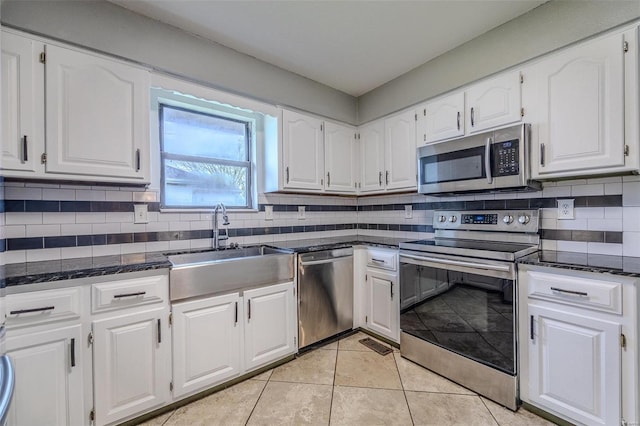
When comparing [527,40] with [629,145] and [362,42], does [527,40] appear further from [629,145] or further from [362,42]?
[362,42]

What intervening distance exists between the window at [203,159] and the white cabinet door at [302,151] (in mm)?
402

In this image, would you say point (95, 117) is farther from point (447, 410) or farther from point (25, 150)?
point (447, 410)

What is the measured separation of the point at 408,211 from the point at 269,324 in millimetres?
1735

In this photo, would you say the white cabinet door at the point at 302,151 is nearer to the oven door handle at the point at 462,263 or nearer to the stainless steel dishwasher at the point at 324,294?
the stainless steel dishwasher at the point at 324,294

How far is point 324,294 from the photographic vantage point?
242 cm

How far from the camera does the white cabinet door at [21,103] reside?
1.41 metres

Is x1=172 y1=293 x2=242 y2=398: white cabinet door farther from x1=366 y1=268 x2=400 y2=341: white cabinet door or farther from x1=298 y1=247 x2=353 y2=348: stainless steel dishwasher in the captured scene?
x1=366 y1=268 x2=400 y2=341: white cabinet door

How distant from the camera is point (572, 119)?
1667 mm

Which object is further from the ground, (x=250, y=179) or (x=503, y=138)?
(x=503, y=138)

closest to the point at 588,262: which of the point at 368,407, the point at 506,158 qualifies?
the point at 506,158

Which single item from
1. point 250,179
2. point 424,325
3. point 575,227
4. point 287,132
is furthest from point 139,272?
point 575,227

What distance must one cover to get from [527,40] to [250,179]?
7.65 ft

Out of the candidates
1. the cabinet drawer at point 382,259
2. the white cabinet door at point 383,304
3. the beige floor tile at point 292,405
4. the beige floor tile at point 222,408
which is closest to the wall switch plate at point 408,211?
the cabinet drawer at point 382,259

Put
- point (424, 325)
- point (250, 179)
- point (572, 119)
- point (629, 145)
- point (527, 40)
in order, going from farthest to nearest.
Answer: point (250, 179)
point (424, 325)
point (527, 40)
point (572, 119)
point (629, 145)
